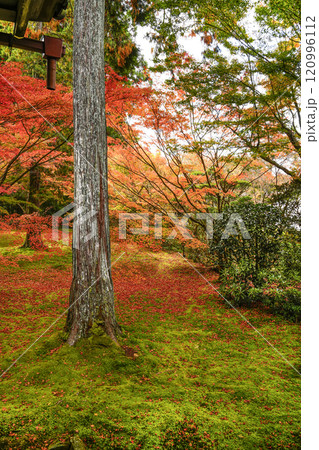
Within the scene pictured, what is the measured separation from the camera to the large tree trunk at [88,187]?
326 centimetres

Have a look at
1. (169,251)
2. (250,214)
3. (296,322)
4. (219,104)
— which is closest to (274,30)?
(219,104)

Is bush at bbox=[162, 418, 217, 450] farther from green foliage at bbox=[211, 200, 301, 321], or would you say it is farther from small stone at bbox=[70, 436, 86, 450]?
green foliage at bbox=[211, 200, 301, 321]

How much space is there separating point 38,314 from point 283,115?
20.1 feet

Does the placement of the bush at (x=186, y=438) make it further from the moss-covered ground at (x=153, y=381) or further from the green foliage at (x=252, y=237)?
the green foliage at (x=252, y=237)

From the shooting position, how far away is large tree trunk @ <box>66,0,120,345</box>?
326 cm

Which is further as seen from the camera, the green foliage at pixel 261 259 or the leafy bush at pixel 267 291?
the green foliage at pixel 261 259

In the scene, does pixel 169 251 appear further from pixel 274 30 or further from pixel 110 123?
pixel 274 30

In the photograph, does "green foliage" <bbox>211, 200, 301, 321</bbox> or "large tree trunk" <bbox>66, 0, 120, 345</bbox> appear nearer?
"large tree trunk" <bbox>66, 0, 120, 345</bbox>

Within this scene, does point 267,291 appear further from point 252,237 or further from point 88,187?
point 88,187

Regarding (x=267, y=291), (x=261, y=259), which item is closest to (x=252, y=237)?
(x=261, y=259)

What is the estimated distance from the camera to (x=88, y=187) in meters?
3.29

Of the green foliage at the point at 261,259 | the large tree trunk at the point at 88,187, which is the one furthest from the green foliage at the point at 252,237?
the large tree trunk at the point at 88,187

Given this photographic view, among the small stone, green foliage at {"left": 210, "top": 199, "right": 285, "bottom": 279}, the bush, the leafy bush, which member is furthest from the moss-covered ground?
green foliage at {"left": 210, "top": 199, "right": 285, "bottom": 279}

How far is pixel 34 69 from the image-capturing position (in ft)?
27.3
